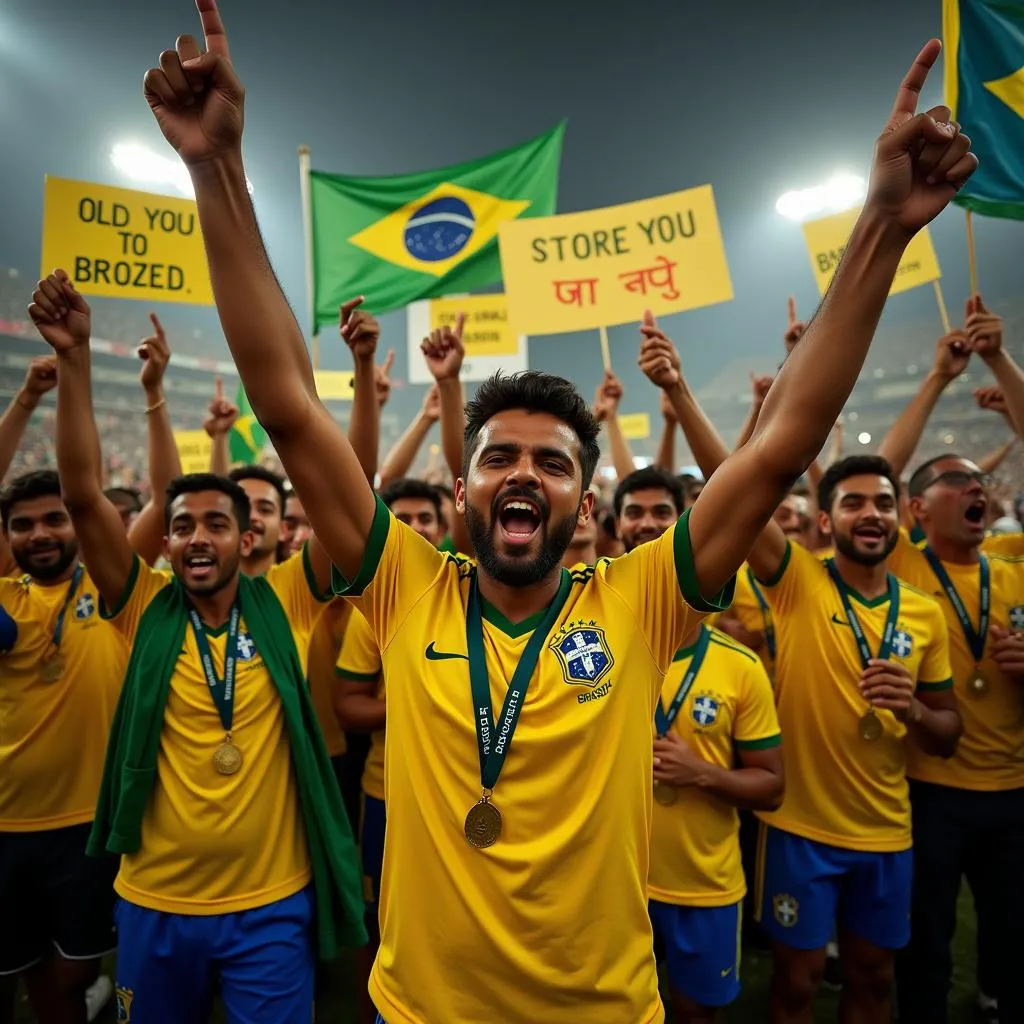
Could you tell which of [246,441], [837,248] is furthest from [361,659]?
[246,441]

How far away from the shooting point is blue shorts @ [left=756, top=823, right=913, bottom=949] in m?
2.75

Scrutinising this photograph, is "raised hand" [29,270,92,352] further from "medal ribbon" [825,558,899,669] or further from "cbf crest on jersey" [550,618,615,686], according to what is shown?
"medal ribbon" [825,558,899,669]

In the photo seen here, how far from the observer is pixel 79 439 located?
2.52 meters

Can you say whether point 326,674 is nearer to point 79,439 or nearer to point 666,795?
point 79,439

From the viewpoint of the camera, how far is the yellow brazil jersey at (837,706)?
9.30 feet

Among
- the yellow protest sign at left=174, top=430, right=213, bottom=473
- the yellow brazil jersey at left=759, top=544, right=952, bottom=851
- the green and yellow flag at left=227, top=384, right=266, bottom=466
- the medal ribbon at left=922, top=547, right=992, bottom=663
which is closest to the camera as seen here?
the yellow brazil jersey at left=759, top=544, right=952, bottom=851

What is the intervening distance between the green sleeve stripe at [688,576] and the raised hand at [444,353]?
5.47 ft

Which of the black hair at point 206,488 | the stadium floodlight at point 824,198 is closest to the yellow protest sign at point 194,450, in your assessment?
the black hair at point 206,488

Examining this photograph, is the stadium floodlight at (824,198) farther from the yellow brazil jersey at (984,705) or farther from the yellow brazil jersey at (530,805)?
the yellow brazil jersey at (530,805)

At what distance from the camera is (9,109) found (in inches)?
858

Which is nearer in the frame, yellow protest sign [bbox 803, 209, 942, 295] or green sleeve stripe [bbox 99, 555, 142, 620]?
green sleeve stripe [bbox 99, 555, 142, 620]

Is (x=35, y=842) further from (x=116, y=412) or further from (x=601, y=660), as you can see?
(x=116, y=412)

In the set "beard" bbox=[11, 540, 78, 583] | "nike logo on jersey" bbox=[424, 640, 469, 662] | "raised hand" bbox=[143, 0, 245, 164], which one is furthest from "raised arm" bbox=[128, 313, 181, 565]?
"nike logo on jersey" bbox=[424, 640, 469, 662]

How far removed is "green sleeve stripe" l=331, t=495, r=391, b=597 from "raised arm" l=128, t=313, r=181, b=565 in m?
2.10
